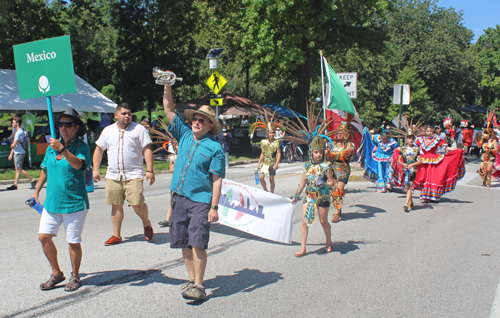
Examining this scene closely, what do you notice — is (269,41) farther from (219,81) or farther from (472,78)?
(472,78)

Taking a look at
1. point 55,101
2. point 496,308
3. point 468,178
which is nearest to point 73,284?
point 496,308

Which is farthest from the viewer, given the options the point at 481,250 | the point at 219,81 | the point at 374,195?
the point at 219,81

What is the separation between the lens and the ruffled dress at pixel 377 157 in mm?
12008

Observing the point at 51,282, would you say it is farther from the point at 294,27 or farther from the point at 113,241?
the point at 294,27

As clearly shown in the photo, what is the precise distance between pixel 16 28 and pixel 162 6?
22.7 feet

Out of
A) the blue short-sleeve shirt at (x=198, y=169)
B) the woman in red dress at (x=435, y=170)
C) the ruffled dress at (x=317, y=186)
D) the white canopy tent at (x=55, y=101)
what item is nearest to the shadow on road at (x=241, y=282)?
the blue short-sleeve shirt at (x=198, y=169)

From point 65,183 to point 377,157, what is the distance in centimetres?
933

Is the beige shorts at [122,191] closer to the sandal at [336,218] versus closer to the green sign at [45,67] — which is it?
the green sign at [45,67]

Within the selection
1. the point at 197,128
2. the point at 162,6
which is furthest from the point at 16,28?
the point at 197,128

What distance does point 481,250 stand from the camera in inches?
257

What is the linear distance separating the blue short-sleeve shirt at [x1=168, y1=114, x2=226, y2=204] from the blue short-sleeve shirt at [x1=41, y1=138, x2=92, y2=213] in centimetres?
94

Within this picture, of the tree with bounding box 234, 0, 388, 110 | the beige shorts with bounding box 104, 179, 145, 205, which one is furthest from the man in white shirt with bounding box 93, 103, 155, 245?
the tree with bounding box 234, 0, 388, 110

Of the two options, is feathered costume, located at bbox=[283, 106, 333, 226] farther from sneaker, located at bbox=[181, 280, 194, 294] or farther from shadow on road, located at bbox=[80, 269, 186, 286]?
sneaker, located at bbox=[181, 280, 194, 294]

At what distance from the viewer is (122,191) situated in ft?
20.5
